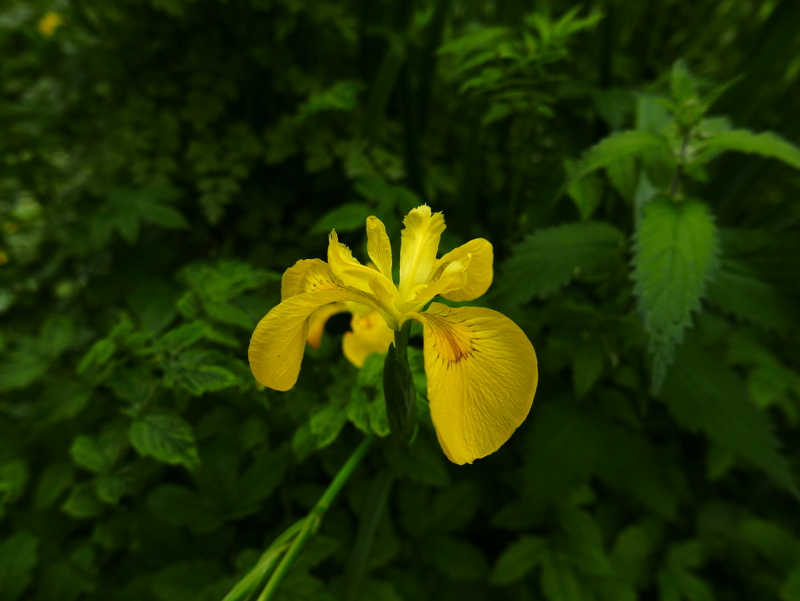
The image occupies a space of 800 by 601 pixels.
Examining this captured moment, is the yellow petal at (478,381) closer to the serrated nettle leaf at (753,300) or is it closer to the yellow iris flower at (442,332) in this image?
the yellow iris flower at (442,332)

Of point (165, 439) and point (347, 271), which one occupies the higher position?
point (347, 271)

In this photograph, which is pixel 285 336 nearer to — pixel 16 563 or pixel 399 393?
pixel 399 393

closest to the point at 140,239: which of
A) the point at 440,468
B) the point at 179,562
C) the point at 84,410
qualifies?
the point at 84,410

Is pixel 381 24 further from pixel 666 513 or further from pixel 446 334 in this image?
pixel 666 513

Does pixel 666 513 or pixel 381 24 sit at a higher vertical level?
pixel 381 24

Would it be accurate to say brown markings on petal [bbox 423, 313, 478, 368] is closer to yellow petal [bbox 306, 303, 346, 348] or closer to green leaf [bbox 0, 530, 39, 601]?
yellow petal [bbox 306, 303, 346, 348]

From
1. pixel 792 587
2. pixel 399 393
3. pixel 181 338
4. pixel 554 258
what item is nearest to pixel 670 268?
pixel 554 258
